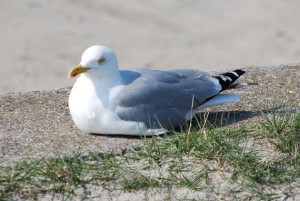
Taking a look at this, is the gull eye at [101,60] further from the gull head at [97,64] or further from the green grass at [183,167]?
the green grass at [183,167]

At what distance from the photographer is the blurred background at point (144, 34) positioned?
419 inches

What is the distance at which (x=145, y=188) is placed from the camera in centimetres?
472

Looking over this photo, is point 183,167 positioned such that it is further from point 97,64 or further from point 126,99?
point 97,64

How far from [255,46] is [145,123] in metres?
6.11

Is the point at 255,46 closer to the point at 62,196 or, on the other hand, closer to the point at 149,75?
the point at 149,75

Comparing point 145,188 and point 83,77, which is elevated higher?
point 83,77

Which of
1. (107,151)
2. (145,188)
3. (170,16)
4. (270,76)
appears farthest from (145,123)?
(170,16)

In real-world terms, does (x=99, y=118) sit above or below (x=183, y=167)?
above

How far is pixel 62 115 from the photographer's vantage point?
19.6 feet

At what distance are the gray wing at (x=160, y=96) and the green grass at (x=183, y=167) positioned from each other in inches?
8.7

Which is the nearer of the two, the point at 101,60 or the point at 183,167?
the point at 183,167

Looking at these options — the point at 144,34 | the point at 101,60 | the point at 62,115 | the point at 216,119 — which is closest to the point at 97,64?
the point at 101,60

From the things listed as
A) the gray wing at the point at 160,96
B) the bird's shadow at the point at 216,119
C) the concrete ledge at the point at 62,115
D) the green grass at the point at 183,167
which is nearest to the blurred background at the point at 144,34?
the concrete ledge at the point at 62,115

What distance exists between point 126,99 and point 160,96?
243mm
